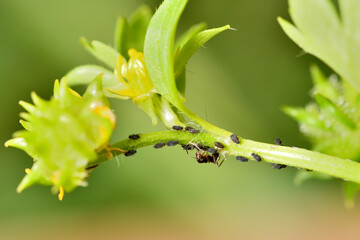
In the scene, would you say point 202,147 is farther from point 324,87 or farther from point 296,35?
point 324,87

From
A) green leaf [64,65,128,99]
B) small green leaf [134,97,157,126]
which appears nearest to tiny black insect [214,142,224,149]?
small green leaf [134,97,157,126]

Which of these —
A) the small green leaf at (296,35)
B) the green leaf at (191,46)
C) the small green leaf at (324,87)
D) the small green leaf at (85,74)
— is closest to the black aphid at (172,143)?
the green leaf at (191,46)

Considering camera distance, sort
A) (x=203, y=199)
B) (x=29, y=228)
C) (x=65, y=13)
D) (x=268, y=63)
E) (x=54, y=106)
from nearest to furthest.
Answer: (x=54, y=106)
(x=268, y=63)
(x=65, y=13)
(x=203, y=199)
(x=29, y=228)

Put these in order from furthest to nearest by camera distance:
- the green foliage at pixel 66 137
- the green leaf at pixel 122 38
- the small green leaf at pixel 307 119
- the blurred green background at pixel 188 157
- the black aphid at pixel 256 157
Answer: the blurred green background at pixel 188 157, the small green leaf at pixel 307 119, the green leaf at pixel 122 38, the black aphid at pixel 256 157, the green foliage at pixel 66 137

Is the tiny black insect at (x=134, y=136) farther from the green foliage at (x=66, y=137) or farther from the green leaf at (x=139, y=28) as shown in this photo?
the green leaf at (x=139, y=28)

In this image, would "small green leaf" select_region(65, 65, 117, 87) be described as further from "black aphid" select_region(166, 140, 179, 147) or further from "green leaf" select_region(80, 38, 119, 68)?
"black aphid" select_region(166, 140, 179, 147)

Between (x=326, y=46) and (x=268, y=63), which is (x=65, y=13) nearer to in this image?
(x=268, y=63)

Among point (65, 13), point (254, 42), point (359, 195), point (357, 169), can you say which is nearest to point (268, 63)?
point (254, 42)
